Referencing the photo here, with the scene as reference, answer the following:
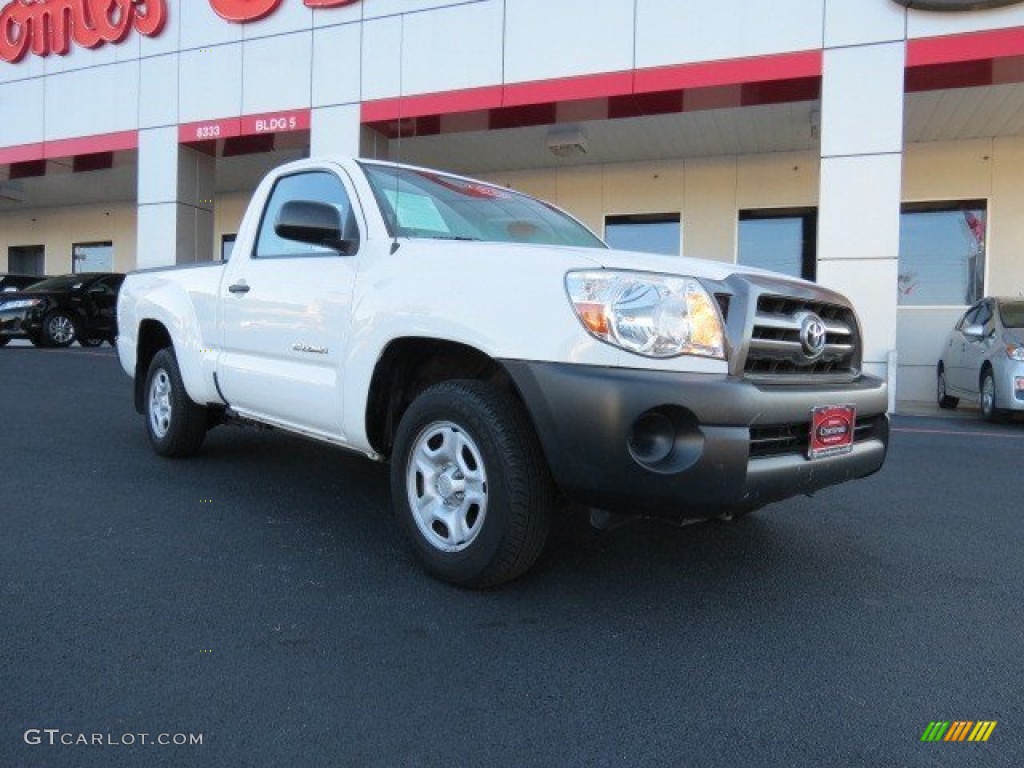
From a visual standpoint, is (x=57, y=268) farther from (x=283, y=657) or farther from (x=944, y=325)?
(x=283, y=657)

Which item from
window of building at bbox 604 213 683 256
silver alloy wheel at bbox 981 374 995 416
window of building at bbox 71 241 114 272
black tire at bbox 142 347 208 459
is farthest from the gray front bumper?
window of building at bbox 71 241 114 272

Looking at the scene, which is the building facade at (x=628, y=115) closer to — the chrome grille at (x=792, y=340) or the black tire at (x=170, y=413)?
the chrome grille at (x=792, y=340)

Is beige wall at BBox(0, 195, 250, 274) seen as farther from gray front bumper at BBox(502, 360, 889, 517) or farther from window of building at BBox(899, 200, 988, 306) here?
gray front bumper at BBox(502, 360, 889, 517)

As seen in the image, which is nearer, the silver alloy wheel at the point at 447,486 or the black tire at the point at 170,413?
the silver alloy wheel at the point at 447,486

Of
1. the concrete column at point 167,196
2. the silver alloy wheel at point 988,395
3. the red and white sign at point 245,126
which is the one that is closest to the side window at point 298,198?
the silver alloy wheel at point 988,395

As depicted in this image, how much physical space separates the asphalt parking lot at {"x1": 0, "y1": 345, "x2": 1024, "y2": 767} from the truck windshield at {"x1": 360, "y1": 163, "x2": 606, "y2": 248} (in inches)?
56.6

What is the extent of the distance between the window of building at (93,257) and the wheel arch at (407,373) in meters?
21.4

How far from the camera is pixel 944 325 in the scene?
42.4 ft

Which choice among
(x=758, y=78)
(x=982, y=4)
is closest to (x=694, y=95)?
(x=758, y=78)

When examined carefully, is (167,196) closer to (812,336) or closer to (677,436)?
(812,336)

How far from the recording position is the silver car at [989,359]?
830 cm

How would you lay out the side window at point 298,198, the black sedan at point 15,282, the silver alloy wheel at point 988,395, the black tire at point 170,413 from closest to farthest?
the side window at point 298,198 < the black tire at point 170,413 < the silver alloy wheel at point 988,395 < the black sedan at point 15,282

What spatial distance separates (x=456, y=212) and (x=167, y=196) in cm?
1225

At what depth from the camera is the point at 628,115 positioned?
1169cm
